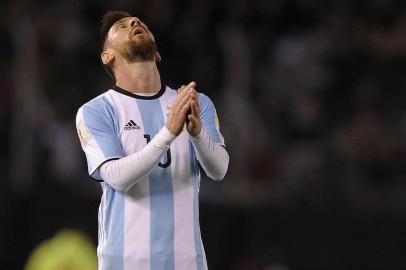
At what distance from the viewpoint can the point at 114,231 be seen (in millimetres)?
4246

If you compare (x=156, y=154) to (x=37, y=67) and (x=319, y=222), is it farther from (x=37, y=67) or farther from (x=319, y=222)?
(x=37, y=67)

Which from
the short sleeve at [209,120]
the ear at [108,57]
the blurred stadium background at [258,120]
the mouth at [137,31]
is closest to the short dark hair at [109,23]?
the ear at [108,57]

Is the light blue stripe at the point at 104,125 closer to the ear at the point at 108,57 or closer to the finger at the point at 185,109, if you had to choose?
the ear at the point at 108,57

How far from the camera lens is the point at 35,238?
890 cm

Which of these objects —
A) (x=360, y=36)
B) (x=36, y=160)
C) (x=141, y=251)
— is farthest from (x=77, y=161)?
(x=141, y=251)

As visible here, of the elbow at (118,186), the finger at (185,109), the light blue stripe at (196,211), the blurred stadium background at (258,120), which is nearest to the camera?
the finger at (185,109)

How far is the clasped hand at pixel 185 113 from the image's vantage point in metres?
3.96

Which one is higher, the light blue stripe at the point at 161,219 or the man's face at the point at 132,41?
the man's face at the point at 132,41

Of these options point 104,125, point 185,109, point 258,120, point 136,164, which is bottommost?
point 258,120

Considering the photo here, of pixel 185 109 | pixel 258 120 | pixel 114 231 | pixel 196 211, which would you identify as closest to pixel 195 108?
pixel 185 109

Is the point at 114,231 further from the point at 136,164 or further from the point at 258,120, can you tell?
the point at 258,120

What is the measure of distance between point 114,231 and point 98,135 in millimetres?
411

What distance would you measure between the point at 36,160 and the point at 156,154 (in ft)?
16.7

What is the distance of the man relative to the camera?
165 inches
